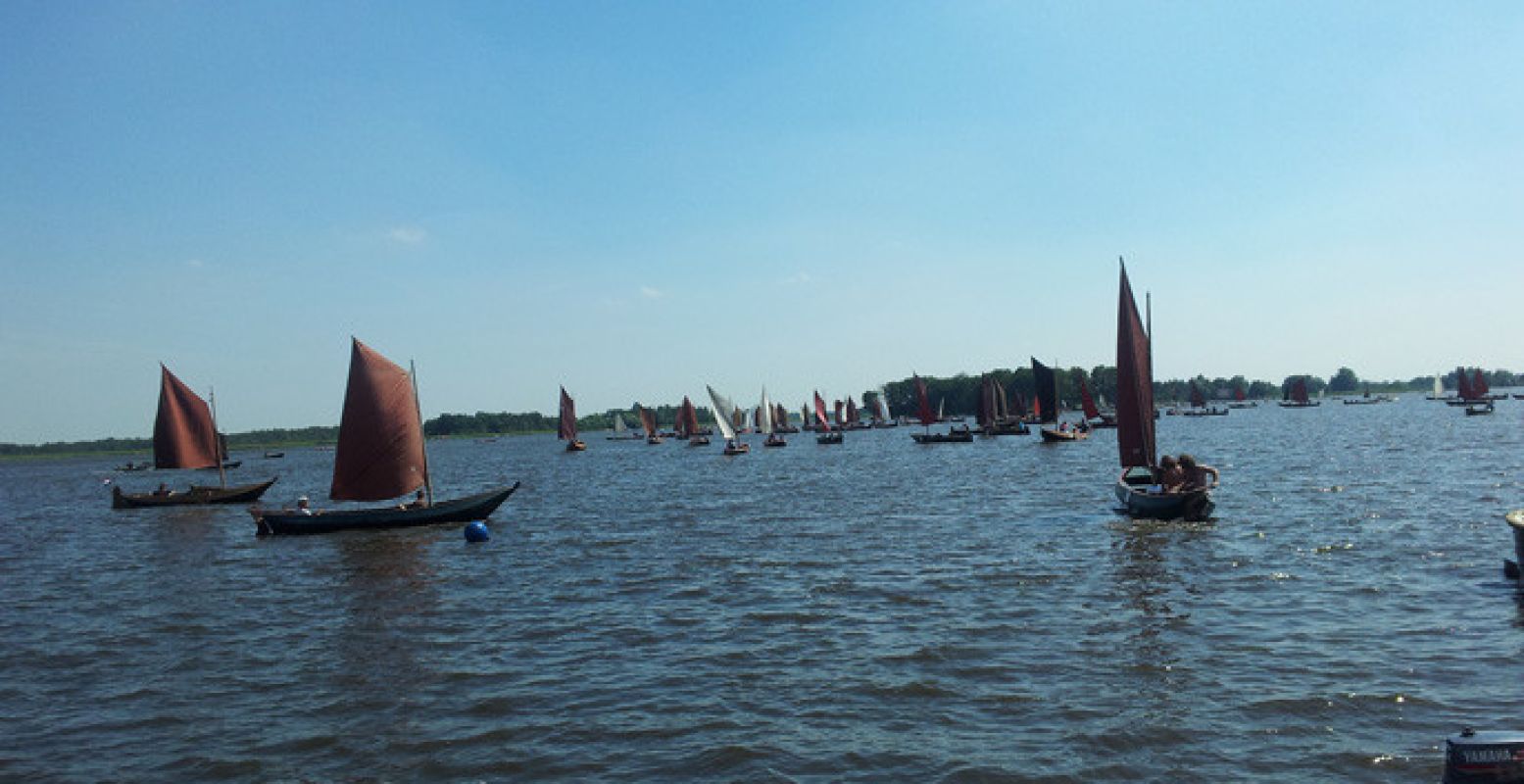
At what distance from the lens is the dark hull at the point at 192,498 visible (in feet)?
191

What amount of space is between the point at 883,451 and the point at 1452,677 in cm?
8022

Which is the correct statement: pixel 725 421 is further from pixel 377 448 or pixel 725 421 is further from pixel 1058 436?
pixel 377 448

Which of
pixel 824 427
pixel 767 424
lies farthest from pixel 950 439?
pixel 824 427

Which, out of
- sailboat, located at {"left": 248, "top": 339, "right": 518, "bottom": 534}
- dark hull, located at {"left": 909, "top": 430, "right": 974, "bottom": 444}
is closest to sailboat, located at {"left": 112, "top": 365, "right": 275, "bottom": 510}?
sailboat, located at {"left": 248, "top": 339, "right": 518, "bottom": 534}

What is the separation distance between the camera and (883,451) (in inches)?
3634

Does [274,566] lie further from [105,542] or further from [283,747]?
[283,747]

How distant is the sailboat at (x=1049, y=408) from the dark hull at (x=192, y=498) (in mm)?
67548

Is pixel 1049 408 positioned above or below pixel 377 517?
above

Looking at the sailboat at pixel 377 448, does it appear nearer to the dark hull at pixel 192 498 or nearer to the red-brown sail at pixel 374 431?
the red-brown sail at pixel 374 431

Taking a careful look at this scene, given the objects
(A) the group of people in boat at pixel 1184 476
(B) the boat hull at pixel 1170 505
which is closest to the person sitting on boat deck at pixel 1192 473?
(A) the group of people in boat at pixel 1184 476

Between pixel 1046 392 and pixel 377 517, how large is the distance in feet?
243

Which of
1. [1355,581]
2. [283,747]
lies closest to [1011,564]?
[1355,581]

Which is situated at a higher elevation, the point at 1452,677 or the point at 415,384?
the point at 415,384

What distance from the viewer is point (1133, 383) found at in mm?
31734
